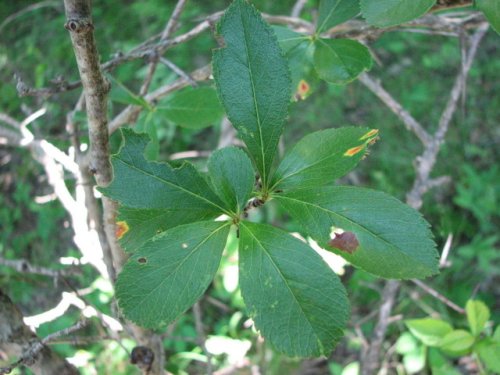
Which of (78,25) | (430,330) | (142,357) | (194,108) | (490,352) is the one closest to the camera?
(78,25)

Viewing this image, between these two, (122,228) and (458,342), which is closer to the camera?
(122,228)

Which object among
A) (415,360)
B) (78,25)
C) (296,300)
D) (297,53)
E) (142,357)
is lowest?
(415,360)


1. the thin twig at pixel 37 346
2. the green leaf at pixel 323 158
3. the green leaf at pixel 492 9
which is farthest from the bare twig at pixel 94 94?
the green leaf at pixel 492 9

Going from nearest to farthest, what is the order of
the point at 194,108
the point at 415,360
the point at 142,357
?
the point at 142,357, the point at 194,108, the point at 415,360

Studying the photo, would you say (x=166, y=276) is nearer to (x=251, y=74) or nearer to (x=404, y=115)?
(x=251, y=74)

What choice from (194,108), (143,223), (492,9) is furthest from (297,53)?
(143,223)

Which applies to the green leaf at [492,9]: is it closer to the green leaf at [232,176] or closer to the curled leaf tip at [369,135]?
the curled leaf tip at [369,135]

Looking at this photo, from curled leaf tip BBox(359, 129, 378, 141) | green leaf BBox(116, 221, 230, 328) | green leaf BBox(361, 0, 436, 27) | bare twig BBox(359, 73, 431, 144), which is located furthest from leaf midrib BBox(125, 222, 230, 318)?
bare twig BBox(359, 73, 431, 144)
